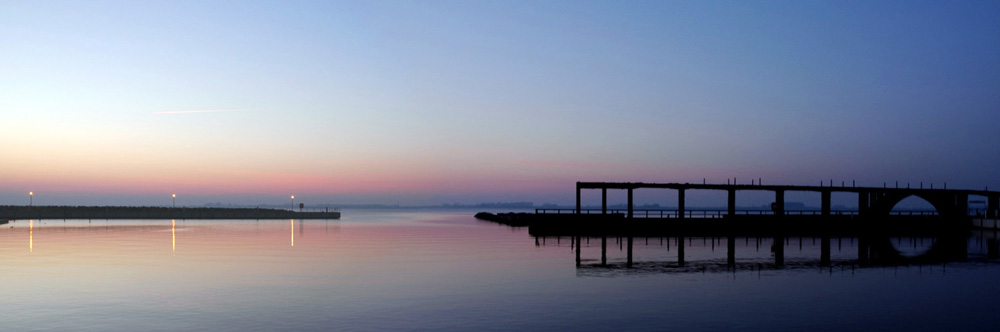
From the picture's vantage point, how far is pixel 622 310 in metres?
24.1

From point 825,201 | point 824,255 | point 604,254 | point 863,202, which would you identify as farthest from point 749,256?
point 863,202

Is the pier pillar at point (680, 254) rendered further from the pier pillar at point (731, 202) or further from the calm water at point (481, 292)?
the pier pillar at point (731, 202)

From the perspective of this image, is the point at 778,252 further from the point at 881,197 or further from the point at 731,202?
the point at 881,197

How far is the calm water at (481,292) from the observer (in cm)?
2203

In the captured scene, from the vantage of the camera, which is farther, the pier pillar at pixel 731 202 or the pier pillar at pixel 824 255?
the pier pillar at pixel 731 202

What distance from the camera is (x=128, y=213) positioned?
478 feet

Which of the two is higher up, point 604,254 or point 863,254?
point 604,254

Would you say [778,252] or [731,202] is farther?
[731,202]

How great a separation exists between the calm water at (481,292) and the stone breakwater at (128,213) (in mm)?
101283

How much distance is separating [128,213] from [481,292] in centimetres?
13316

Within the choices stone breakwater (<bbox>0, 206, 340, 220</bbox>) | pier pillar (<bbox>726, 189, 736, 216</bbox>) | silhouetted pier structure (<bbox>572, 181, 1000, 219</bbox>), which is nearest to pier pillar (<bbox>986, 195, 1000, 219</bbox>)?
silhouetted pier structure (<bbox>572, 181, 1000, 219</bbox>)

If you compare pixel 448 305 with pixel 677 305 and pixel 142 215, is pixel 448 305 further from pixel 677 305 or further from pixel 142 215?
pixel 142 215

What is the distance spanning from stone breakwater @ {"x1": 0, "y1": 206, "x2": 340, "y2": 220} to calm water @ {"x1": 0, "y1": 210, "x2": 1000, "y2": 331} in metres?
101

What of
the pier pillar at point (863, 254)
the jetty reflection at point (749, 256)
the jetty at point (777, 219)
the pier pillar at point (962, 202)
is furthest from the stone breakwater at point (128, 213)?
the pier pillar at point (863, 254)
